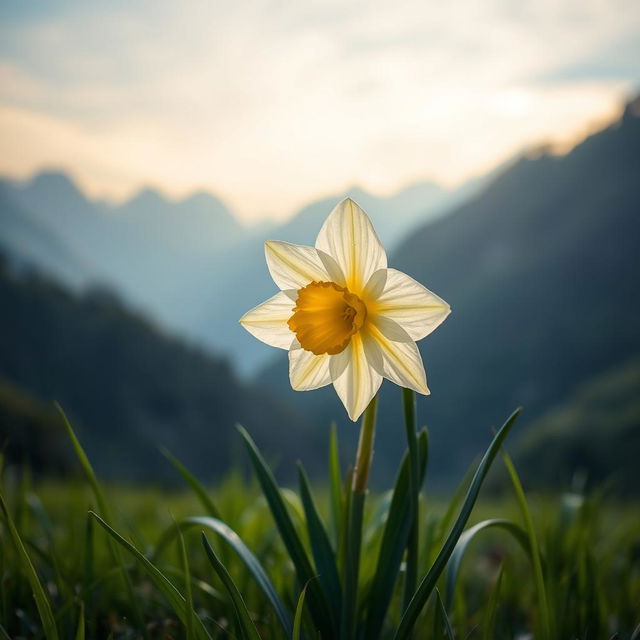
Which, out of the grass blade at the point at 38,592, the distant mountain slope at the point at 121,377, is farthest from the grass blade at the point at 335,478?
the distant mountain slope at the point at 121,377

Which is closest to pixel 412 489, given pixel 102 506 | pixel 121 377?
pixel 102 506

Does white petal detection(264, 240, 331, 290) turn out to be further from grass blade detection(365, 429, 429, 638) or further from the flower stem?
grass blade detection(365, 429, 429, 638)

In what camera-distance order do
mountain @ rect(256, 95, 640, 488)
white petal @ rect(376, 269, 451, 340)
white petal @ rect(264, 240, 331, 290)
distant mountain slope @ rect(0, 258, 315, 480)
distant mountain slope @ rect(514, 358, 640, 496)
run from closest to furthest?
white petal @ rect(376, 269, 451, 340) < white petal @ rect(264, 240, 331, 290) < distant mountain slope @ rect(514, 358, 640, 496) < distant mountain slope @ rect(0, 258, 315, 480) < mountain @ rect(256, 95, 640, 488)

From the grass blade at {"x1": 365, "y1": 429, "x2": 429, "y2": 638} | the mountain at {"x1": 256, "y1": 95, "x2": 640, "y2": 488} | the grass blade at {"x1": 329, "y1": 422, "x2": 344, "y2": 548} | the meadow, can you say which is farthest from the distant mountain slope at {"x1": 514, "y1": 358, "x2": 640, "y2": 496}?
the mountain at {"x1": 256, "y1": 95, "x2": 640, "y2": 488}

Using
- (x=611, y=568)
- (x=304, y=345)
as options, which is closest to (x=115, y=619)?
(x=304, y=345)

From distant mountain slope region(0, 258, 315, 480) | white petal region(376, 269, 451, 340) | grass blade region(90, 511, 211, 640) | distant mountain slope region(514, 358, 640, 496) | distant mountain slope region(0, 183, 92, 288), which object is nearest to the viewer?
grass blade region(90, 511, 211, 640)

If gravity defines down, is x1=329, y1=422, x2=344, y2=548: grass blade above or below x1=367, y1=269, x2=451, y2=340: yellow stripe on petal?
below

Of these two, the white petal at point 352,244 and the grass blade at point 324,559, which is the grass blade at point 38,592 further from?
the white petal at point 352,244
